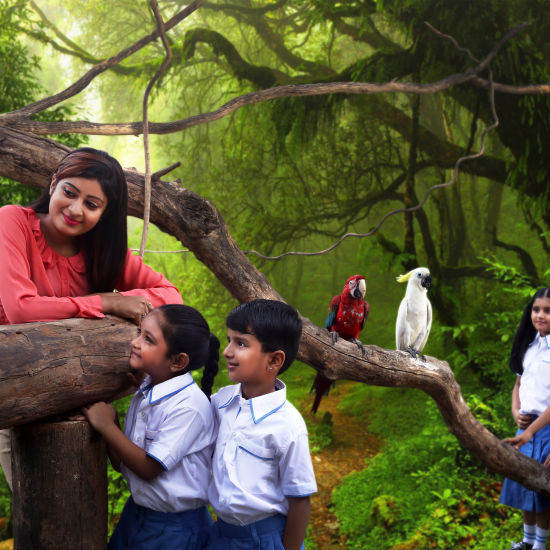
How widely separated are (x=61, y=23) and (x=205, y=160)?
222 centimetres

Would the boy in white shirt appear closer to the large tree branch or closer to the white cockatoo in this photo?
the large tree branch

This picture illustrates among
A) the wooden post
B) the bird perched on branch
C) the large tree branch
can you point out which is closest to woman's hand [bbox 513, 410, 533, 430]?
the bird perched on branch

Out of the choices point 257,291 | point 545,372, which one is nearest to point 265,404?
point 257,291

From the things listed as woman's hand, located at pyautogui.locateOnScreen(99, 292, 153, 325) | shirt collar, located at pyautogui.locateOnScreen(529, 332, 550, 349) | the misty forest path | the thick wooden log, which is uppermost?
woman's hand, located at pyautogui.locateOnScreen(99, 292, 153, 325)

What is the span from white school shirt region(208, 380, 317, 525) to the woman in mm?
345

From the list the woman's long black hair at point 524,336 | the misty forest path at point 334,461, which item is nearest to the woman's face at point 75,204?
the woman's long black hair at point 524,336

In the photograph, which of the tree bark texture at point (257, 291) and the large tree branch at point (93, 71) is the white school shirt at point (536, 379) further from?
the large tree branch at point (93, 71)

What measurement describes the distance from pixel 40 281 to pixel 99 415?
356mm

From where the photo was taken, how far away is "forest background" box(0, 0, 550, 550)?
378 cm

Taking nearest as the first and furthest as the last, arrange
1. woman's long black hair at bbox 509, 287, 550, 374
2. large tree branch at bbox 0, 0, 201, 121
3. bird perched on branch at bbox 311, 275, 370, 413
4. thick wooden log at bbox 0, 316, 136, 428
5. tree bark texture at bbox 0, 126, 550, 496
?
thick wooden log at bbox 0, 316, 136, 428
tree bark texture at bbox 0, 126, 550, 496
large tree branch at bbox 0, 0, 201, 121
bird perched on branch at bbox 311, 275, 370, 413
woman's long black hair at bbox 509, 287, 550, 374

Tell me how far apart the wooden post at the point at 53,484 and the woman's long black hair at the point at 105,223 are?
0.38 m

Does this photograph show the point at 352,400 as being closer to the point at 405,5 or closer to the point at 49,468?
the point at 405,5

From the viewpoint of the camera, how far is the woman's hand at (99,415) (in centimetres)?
106

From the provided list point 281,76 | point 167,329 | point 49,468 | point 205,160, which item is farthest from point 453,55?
point 49,468
